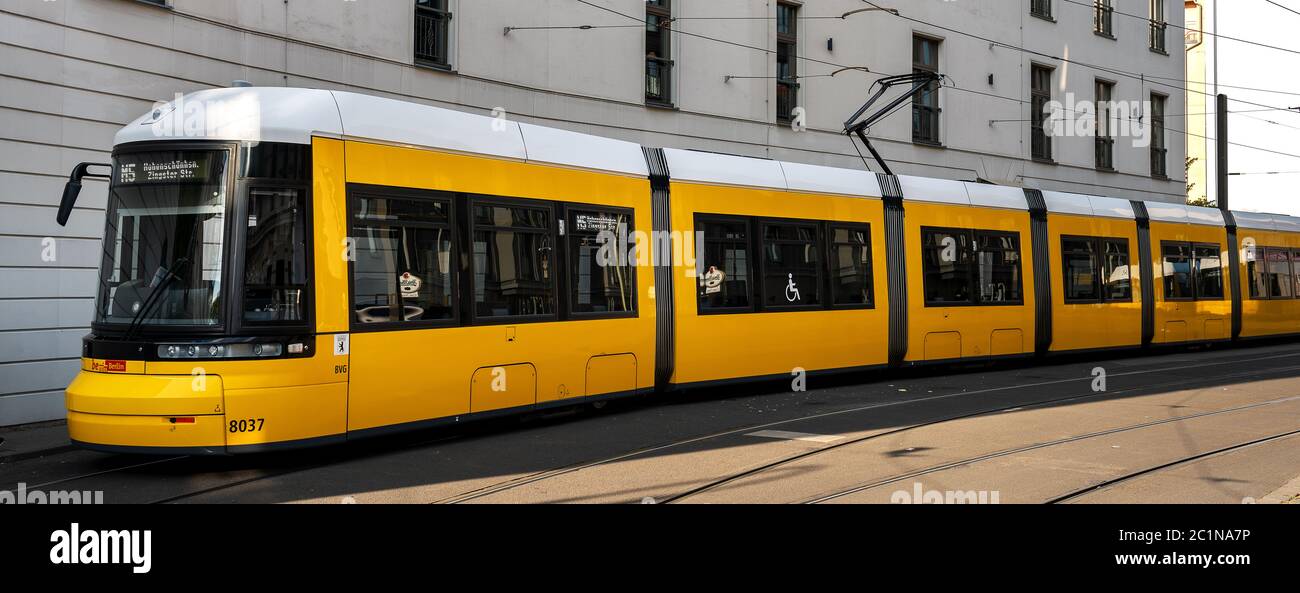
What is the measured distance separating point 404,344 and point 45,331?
17.5 ft

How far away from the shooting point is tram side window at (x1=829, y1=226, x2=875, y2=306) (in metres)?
15.2

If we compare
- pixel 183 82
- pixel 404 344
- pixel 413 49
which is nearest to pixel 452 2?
Answer: pixel 413 49

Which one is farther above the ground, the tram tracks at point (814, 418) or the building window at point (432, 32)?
the building window at point (432, 32)

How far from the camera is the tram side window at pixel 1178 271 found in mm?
21781

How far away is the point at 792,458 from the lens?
914cm

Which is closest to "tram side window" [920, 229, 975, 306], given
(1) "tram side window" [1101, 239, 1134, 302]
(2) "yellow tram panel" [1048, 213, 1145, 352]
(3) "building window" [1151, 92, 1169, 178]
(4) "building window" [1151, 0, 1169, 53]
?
(2) "yellow tram panel" [1048, 213, 1145, 352]

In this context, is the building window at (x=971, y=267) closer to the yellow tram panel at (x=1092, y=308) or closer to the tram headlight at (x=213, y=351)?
the yellow tram panel at (x=1092, y=308)

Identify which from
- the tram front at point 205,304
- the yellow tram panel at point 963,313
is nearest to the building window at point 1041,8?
the yellow tram panel at point 963,313

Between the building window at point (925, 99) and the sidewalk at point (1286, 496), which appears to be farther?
the building window at point (925, 99)

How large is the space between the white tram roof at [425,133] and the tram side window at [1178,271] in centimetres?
799

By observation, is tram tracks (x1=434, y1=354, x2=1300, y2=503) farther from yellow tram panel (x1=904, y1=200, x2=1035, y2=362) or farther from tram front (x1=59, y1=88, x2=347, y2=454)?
tram front (x1=59, y1=88, x2=347, y2=454)

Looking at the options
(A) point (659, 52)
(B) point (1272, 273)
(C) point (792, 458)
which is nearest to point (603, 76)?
(A) point (659, 52)

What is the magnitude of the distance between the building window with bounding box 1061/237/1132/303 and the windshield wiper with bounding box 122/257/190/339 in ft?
50.1
